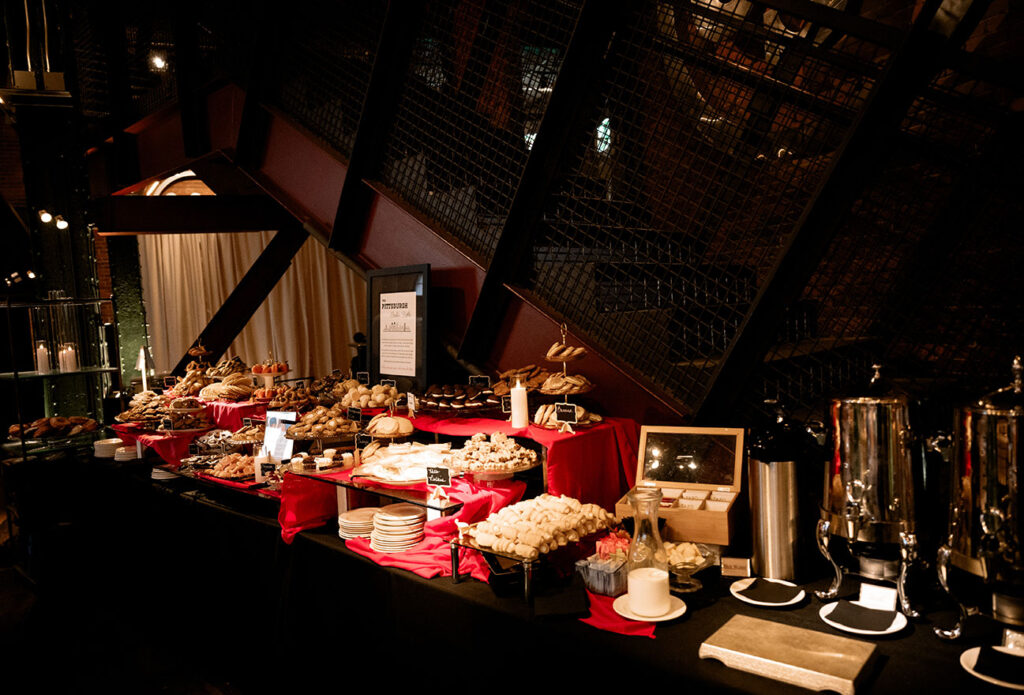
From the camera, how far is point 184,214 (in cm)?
519

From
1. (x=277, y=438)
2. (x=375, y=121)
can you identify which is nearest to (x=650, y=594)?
(x=277, y=438)

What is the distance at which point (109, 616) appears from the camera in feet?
13.3

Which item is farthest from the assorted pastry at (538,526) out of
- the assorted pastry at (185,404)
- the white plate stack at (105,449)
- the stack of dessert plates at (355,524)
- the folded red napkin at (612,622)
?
the white plate stack at (105,449)

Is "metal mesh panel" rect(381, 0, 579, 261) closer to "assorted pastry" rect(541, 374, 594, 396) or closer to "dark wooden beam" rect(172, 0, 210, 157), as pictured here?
"assorted pastry" rect(541, 374, 594, 396)

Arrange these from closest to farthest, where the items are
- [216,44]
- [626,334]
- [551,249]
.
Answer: [626,334] → [551,249] → [216,44]

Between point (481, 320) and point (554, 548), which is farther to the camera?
point (481, 320)

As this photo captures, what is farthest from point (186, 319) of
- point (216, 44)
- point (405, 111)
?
point (405, 111)

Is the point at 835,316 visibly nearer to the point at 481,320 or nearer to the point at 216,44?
the point at 481,320

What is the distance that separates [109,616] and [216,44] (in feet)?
12.5

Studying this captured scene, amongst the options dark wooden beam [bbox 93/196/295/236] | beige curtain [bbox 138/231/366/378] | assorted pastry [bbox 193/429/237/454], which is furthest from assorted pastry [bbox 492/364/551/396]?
beige curtain [bbox 138/231/366/378]

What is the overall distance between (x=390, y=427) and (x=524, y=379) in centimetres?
63

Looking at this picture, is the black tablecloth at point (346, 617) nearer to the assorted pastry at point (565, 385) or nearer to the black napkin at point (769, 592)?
the black napkin at point (769, 592)

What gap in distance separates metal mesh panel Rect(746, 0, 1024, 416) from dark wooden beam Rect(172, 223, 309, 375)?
406 cm

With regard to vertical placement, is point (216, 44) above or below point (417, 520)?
above
